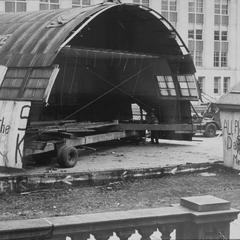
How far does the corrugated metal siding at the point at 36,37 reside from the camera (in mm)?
13430

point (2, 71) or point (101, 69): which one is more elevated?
point (101, 69)

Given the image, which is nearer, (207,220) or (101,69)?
(207,220)

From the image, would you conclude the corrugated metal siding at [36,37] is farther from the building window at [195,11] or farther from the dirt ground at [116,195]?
the building window at [195,11]

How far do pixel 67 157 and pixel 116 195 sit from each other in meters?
2.17

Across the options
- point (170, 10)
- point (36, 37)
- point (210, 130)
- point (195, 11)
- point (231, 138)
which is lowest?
point (210, 130)

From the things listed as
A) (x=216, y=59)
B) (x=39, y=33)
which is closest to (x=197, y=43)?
(x=216, y=59)

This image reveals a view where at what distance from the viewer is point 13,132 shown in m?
12.4

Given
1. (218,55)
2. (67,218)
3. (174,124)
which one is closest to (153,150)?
(174,124)

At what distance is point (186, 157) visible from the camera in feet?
51.1

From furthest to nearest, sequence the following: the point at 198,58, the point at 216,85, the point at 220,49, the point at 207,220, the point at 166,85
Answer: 1. the point at 220,49
2. the point at 216,85
3. the point at 198,58
4. the point at 166,85
5. the point at 207,220

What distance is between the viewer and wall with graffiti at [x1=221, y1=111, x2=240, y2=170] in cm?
1382

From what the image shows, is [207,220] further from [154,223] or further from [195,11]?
[195,11]

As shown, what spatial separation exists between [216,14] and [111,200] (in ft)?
178

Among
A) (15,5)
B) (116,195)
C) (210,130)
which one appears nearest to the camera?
(116,195)
